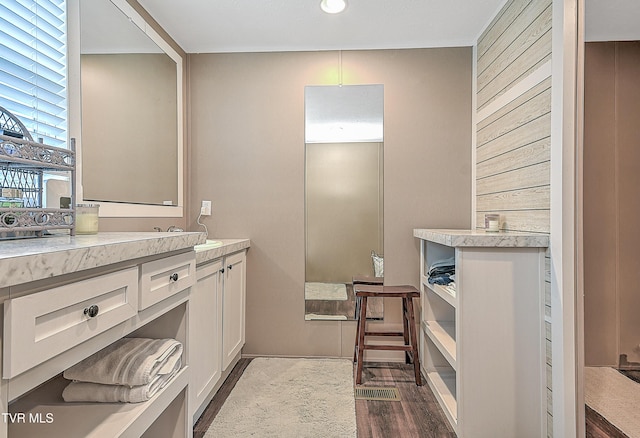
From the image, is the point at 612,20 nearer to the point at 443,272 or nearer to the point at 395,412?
the point at 443,272

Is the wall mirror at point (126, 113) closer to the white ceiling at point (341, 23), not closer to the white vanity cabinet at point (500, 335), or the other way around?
the white ceiling at point (341, 23)

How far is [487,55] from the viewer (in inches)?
98.3

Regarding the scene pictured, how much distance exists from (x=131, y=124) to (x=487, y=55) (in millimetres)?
2311

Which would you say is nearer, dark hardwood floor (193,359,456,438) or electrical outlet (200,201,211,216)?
dark hardwood floor (193,359,456,438)

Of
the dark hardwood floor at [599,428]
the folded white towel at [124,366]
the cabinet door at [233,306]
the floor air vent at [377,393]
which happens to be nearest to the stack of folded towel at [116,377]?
the folded white towel at [124,366]

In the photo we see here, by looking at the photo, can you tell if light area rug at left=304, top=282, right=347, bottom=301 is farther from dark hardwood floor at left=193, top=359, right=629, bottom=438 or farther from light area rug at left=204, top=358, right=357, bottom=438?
dark hardwood floor at left=193, top=359, right=629, bottom=438

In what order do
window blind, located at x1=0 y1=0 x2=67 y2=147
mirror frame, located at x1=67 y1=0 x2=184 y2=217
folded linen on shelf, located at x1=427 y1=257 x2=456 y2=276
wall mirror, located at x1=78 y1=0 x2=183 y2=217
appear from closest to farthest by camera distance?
window blind, located at x1=0 y1=0 x2=67 y2=147 < mirror frame, located at x1=67 y1=0 x2=184 y2=217 < wall mirror, located at x1=78 y1=0 x2=183 y2=217 < folded linen on shelf, located at x1=427 y1=257 x2=456 y2=276

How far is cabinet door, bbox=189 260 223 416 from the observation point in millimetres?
1709

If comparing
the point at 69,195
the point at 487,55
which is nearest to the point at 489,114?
the point at 487,55

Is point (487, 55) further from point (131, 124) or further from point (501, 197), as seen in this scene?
point (131, 124)

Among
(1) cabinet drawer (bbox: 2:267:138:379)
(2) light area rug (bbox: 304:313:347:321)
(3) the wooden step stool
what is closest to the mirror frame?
(1) cabinet drawer (bbox: 2:267:138:379)

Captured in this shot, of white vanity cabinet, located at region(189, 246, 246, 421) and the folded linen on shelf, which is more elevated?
the folded linen on shelf

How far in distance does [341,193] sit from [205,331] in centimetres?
140

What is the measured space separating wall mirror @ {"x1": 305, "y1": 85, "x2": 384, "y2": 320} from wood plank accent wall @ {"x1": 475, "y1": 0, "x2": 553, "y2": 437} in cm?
73
